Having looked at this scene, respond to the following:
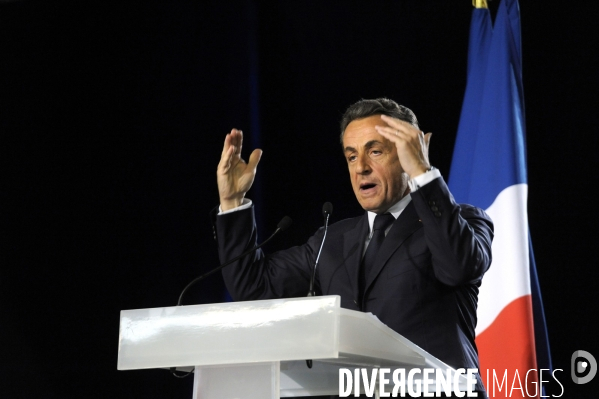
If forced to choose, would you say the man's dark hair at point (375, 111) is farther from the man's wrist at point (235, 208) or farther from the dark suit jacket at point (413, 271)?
the man's wrist at point (235, 208)

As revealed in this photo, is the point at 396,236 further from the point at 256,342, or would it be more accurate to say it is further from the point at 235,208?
the point at 256,342

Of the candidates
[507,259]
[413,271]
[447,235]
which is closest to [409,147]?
[447,235]

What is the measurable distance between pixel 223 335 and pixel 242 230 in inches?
28.8

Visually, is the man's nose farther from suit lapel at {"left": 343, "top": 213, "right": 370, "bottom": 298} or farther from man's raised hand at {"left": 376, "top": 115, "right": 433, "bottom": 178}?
man's raised hand at {"left": 376, "top": 115, "right": 433, "bottom": 178}

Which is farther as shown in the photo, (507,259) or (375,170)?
(507,259)

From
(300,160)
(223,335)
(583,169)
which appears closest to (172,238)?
(300,160)

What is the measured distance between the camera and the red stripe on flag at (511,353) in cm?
283

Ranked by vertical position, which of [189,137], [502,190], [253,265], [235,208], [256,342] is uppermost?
[189,137]

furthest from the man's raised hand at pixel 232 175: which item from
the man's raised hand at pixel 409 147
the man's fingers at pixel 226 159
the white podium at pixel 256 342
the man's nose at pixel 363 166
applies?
the white podium at pixel 256 342

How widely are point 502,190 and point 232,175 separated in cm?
153

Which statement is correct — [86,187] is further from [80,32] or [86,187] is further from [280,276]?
[280,276]

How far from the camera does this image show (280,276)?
7.09 feet

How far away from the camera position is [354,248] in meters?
2.03

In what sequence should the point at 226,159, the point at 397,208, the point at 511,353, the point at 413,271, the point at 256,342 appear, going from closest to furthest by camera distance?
the point at 256,342 < the point at 413,271 < the point at 226,159 < the point at 397,208 < the point at 511,353
